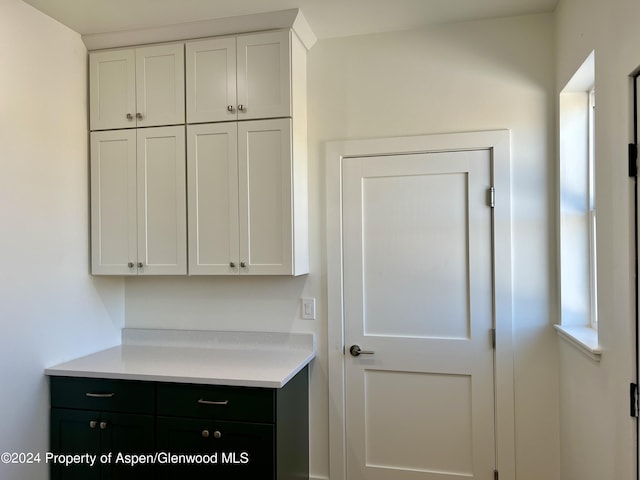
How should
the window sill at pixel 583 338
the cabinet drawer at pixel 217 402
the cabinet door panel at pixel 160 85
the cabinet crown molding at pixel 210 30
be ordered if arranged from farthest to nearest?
1. the cabinet door panel at pixel 160 85
2. the cabinet crown molding at pixel 210 30
3. the cabinet drawer at pixel 217 402
4. the window sill at pixel 583 338

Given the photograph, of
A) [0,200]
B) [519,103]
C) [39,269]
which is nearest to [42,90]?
[0,200]

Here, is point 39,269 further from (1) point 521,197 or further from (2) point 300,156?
(1) point 521,197

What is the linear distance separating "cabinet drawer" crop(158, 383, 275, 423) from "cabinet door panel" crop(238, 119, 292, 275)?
598 millimetres

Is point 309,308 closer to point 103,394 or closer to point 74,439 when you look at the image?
point 103,394

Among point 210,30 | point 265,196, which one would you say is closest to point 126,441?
point 265,196

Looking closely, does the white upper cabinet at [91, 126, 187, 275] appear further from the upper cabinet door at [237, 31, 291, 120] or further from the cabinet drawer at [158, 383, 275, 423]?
the cabinet drawer at [158, 383, 275, 423]

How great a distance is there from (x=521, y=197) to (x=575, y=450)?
1.18 meters

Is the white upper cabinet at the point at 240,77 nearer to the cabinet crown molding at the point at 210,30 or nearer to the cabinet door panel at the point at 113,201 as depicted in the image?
the cabinet crown molding at the point at 210,30

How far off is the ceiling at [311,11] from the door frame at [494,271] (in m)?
0.59

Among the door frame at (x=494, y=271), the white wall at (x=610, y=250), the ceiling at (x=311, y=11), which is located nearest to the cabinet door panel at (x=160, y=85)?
the ceiling at (x=311, y=11)

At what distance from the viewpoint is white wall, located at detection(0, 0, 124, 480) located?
211 cm

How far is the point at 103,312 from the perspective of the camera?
2.71m

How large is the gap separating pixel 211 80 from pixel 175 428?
5.66 ft

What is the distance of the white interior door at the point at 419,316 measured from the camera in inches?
94.8
